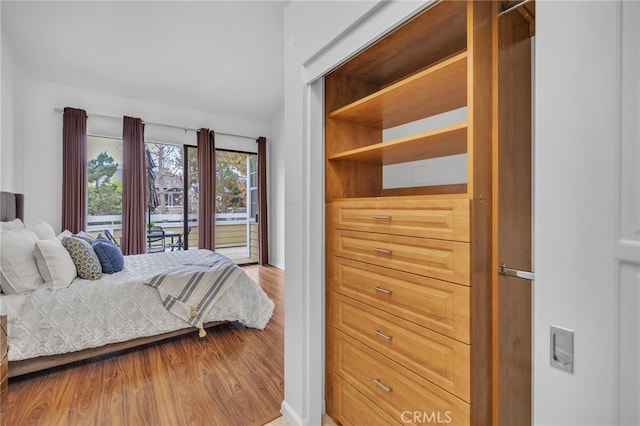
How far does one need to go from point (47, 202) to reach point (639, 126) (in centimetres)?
533

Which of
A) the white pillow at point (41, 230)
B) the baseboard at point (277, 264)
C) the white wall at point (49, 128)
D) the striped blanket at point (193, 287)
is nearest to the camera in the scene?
the striped blanket at point (193, 287)

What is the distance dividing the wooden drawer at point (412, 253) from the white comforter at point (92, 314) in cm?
173

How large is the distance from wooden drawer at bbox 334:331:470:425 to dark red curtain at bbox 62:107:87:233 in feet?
13.7

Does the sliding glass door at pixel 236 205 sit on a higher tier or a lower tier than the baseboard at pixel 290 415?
higher

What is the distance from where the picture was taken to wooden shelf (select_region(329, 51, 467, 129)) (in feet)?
3.50

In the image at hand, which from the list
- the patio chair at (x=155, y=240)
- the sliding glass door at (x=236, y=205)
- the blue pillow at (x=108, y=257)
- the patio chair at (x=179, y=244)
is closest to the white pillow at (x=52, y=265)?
the blue pillow at (x=108, y=257)

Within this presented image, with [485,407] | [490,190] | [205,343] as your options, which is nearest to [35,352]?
[205,343]

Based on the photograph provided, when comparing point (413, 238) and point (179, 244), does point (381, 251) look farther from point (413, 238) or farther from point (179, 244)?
point (179, 244)

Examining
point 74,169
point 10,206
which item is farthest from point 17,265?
point 74,169

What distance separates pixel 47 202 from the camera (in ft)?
12.5

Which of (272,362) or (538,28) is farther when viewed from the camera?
(272,362)

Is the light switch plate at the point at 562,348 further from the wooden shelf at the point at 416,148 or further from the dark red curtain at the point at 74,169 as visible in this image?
the dark red curtain at the point at 74,169

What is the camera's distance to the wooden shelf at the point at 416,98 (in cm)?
107

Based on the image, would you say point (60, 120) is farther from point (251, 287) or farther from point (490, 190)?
point (490, 190)
